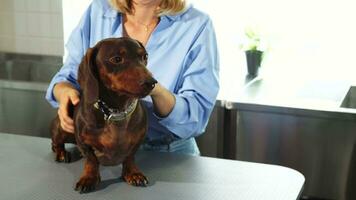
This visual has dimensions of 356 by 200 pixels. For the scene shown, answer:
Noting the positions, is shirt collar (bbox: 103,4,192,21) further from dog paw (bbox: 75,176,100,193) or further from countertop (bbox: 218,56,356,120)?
countertop (bbox: 218,56,356,120)

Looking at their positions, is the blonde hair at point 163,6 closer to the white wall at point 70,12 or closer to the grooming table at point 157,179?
the grooming table at point 157,179

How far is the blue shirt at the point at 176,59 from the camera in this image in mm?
1296

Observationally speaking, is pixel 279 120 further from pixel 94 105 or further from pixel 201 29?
pixel 94 105

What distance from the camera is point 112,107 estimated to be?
41.2 inches

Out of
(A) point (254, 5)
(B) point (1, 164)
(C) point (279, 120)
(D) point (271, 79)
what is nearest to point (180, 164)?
(B) point (1, 164)

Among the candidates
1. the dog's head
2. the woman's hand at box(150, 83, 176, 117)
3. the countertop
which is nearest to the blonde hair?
the woman's hand at box(150, 83, 176, 117)

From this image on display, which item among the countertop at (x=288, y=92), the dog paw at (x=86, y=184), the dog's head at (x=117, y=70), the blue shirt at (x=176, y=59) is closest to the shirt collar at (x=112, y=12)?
the blue shirt at (x=176, y=59)

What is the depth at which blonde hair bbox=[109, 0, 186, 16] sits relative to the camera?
1.38 m

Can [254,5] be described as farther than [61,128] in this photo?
Yes

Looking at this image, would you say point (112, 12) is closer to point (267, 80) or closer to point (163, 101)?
point (163, 101)

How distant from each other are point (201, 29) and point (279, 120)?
0.67 metres

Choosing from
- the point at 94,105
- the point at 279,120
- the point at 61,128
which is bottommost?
the point at 279,120

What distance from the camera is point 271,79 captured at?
2297mm

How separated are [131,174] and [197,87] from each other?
295 millimetres
